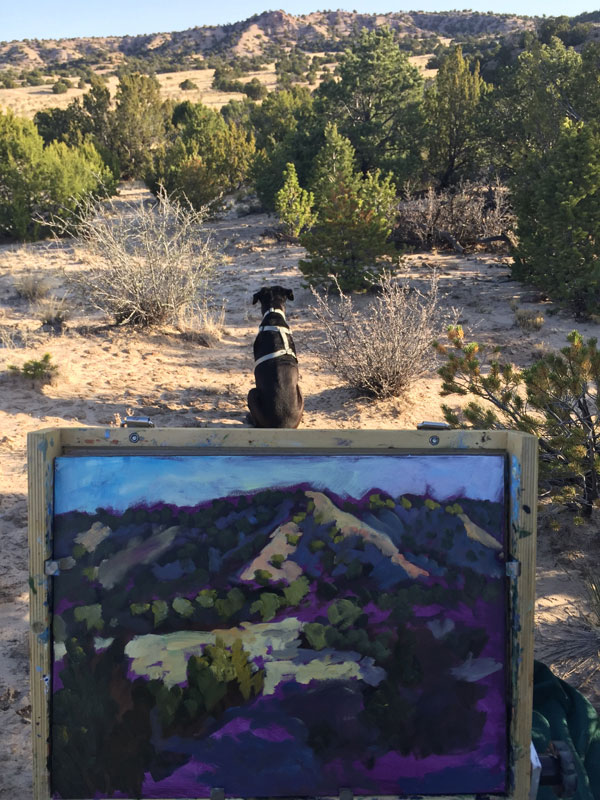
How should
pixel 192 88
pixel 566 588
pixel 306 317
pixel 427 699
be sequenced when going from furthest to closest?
pixel 192 88
pixel 306 317
pixel 566 588
pixel 427 699

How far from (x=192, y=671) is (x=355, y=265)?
8910 mm

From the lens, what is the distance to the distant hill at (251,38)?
72.2m

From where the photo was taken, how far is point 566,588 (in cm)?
362

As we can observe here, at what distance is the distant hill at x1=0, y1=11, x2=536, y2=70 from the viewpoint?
237 feet

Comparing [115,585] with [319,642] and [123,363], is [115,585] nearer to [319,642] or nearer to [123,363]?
[319,642]

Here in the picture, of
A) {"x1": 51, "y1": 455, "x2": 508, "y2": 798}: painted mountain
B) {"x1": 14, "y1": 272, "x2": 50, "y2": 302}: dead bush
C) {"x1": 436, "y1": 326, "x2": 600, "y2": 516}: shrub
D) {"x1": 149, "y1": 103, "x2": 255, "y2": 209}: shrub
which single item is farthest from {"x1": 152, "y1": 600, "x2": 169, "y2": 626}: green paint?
{"x1": 149, "y1": 103, "x2": 255, "y2": 209}: shrub

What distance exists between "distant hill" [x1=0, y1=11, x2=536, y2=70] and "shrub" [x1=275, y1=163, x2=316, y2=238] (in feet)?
194

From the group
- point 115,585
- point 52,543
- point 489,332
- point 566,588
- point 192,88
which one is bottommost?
point 566,588

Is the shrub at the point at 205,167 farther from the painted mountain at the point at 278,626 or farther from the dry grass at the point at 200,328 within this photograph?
the painted mountain at the point at 278,626

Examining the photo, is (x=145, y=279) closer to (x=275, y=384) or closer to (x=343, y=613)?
(x=275, y=384)

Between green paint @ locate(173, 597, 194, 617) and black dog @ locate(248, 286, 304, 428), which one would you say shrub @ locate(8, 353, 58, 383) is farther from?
green paint @ locate(173, 597, 194, 617)

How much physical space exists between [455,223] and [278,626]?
12.6 metres

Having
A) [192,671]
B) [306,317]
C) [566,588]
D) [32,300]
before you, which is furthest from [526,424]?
[32,300]

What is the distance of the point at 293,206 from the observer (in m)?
14.2
